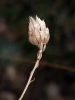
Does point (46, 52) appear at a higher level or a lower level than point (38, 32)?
lower

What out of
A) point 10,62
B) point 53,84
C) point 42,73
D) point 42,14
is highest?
point 42,14

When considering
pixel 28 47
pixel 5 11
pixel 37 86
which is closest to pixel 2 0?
pixel 5 11

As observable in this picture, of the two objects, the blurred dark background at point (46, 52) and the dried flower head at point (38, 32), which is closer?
the dried flower head at point (38, 32)

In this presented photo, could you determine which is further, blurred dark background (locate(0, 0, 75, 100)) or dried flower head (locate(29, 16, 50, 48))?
blurred dark background (locate(0, 0, 75, 100))

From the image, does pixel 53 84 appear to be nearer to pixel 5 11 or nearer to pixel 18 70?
pixel 18 70

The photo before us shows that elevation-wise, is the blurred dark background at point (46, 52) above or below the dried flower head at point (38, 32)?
below

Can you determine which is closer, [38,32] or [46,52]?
[38,32]

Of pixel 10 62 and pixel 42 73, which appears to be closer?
pixel 42 73

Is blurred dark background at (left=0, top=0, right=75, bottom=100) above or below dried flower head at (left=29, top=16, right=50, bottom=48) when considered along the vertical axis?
below
